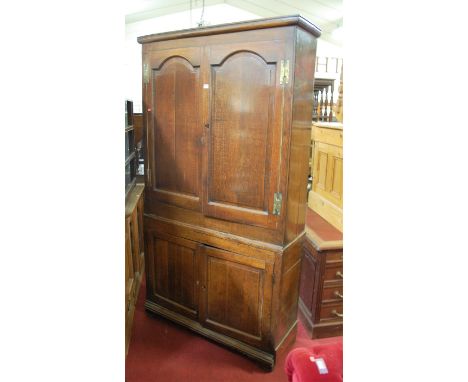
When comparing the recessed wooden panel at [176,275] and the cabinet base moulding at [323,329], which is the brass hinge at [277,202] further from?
the cabinet base moulding at [323,329]

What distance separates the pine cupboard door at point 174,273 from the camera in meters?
2.12

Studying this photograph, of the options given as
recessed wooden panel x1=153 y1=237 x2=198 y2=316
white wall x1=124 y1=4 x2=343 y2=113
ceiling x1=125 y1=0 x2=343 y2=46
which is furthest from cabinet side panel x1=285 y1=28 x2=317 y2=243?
white wall x1=124 y1=4 x2=343 y2=113

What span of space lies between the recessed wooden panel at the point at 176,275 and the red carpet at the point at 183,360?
177 millimetres

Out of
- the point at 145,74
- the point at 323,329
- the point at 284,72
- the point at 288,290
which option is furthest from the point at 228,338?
the point at 145,74

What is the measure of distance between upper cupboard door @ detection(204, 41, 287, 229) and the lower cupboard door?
25 cm

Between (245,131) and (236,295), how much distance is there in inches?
36.8

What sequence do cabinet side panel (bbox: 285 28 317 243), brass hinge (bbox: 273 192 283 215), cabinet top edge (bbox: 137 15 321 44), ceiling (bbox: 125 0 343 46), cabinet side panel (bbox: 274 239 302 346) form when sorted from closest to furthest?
cabinet top edge (bbox: 137 15 321 44)
cabinet side panel (bbox: 285 28 317 243)
brass hinge (bbox: 273 192 283 215)
cabinet side panel (bbox: 274 239 302 346)
ceiling (bbox: 125 0 343 46)

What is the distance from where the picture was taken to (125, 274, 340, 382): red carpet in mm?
1909

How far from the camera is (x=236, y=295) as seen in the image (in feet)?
6.48

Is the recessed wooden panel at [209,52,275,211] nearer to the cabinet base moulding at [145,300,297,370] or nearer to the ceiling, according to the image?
the cabinet base moulding at [145,300,297,370]

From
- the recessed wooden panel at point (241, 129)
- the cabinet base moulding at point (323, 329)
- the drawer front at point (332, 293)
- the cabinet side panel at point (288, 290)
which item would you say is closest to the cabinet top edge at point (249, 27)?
the recessed wooden panel at point (241, 129)

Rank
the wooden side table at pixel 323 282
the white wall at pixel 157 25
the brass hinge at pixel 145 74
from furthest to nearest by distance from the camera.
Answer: the white wall at pixel 157 25 < the wooden side table at pixel 323 282 < the brass hinge at pixel 145 74
